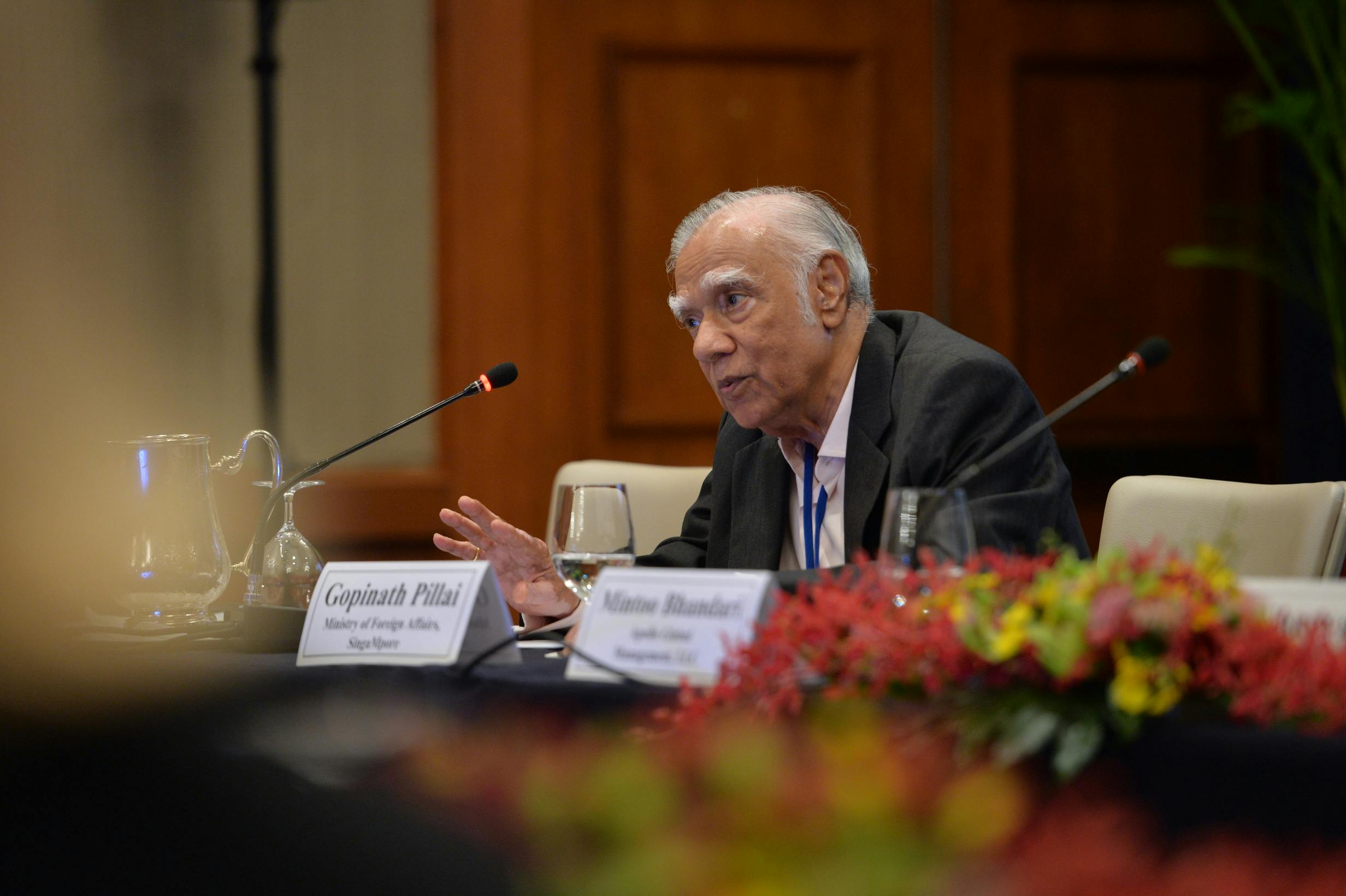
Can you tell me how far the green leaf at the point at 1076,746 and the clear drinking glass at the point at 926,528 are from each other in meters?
0.20

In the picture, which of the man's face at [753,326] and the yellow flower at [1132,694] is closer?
the yellow flower at [1132,694]

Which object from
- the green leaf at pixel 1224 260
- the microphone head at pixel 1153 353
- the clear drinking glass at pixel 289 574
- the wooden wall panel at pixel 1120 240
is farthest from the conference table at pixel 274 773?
the wooden wall panel at pixel 1120 240

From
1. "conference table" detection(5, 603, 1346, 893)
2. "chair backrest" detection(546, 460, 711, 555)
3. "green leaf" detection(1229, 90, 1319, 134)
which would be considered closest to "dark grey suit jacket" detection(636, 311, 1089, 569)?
"chair backrest" detection(546, 460, 711, 555)

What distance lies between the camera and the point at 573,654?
1107mm

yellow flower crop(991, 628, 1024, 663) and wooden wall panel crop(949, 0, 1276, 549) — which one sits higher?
wooden wall panel crop(949, 0, 1276, 549)

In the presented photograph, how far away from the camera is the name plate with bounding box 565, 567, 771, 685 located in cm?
100

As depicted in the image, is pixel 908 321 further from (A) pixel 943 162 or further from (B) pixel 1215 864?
(A) pixel 943 162

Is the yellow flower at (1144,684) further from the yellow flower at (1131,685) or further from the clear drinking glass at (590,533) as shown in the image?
the clear drinking glass at (590,533)

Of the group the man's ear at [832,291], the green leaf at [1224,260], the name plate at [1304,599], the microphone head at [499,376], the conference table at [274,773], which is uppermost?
the green leaf at [1224,260]

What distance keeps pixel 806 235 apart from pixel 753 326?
5.8 inches

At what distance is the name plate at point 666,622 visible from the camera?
3.27 ft

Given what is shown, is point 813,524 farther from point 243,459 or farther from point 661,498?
point 243,459

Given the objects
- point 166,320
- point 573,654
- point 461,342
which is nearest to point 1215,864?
point 573,654

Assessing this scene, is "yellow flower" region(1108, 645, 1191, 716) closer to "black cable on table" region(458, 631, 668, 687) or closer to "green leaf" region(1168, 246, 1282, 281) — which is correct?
"black cable on table" region(458, 631, 668, 687)
